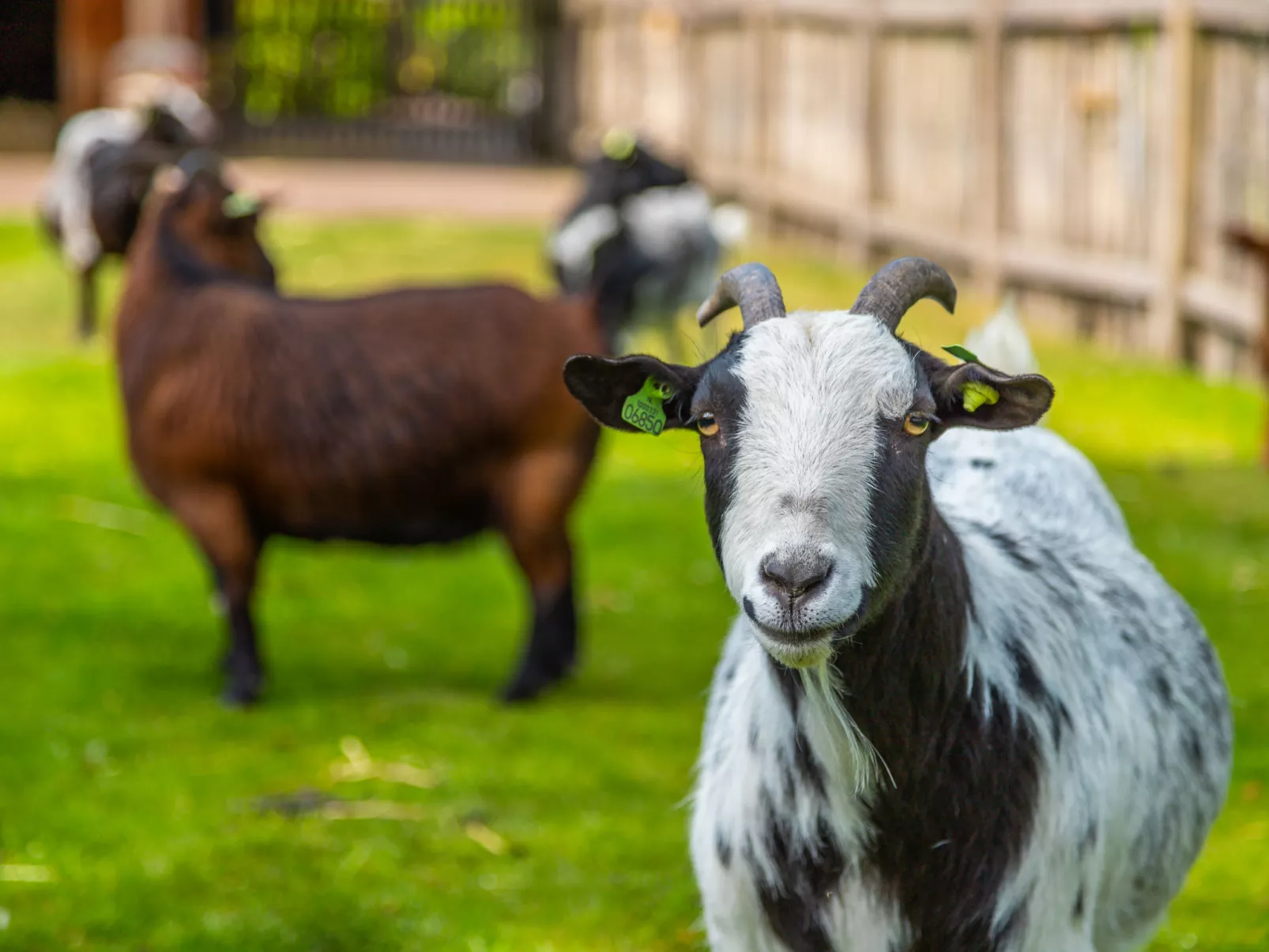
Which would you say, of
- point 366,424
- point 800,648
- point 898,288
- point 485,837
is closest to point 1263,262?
point 366,424

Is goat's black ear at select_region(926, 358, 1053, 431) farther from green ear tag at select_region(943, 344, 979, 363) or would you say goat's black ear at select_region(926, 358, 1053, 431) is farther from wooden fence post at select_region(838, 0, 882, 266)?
wooden fence post at select_region(838, 0, 882, 266)

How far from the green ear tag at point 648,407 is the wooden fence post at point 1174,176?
8.42 meters

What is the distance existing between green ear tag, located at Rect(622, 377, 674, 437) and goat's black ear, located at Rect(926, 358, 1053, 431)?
464 millimetres

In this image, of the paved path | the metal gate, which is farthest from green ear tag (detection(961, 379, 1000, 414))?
the metal gate

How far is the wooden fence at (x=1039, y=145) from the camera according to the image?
35.4 feet

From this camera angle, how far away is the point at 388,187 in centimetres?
2095

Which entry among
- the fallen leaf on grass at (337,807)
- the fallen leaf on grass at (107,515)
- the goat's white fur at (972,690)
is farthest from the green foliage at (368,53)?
the goat's white fur at (972,690)

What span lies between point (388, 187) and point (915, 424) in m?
18.4

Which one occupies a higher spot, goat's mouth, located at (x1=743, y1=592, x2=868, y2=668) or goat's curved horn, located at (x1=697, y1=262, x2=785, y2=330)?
goat's curved horn, located at (x1=697, y1=262, x2=785, y2=330)

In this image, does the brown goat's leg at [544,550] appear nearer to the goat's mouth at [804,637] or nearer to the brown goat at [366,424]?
the brown goat at [366,424]

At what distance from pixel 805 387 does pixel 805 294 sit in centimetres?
1111

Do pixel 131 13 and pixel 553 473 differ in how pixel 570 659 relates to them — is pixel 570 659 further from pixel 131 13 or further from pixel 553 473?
pixel 131 13

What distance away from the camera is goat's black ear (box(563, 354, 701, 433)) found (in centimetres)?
330

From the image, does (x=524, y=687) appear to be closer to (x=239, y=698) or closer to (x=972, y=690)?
(x=239, y=698)
